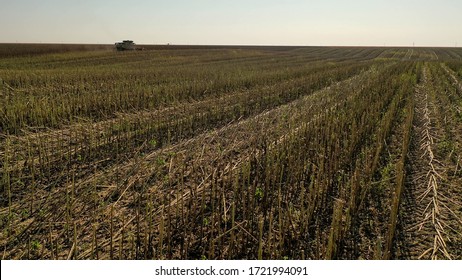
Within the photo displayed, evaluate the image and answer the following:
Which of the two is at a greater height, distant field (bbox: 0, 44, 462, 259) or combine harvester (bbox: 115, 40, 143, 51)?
combine harvester (bbox: 115, 40, 143, 51)

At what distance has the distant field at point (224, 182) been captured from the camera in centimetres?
379

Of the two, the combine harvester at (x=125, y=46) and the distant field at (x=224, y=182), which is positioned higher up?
the combine harvester at (x=125, y=46)

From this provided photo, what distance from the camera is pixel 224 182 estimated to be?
548 centimetres

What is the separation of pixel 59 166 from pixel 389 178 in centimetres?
533

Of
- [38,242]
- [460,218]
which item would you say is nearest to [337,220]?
[460,218]

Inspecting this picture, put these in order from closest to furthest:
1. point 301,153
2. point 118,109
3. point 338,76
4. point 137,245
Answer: point 137,245
point 301,153
point 118,109
point 338,76

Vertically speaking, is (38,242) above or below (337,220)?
below

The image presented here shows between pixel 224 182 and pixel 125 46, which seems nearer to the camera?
pixel 224 182

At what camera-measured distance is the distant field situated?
3.79 meters

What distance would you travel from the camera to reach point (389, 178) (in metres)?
5.29

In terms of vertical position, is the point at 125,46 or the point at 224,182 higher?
the point at 125,46

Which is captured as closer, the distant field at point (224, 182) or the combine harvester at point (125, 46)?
the distant field at point (224, 182)

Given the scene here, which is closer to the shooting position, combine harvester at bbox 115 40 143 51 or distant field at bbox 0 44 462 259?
distant field at bbox 0 44 462 259

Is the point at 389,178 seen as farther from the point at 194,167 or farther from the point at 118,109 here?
the point at 118,109
